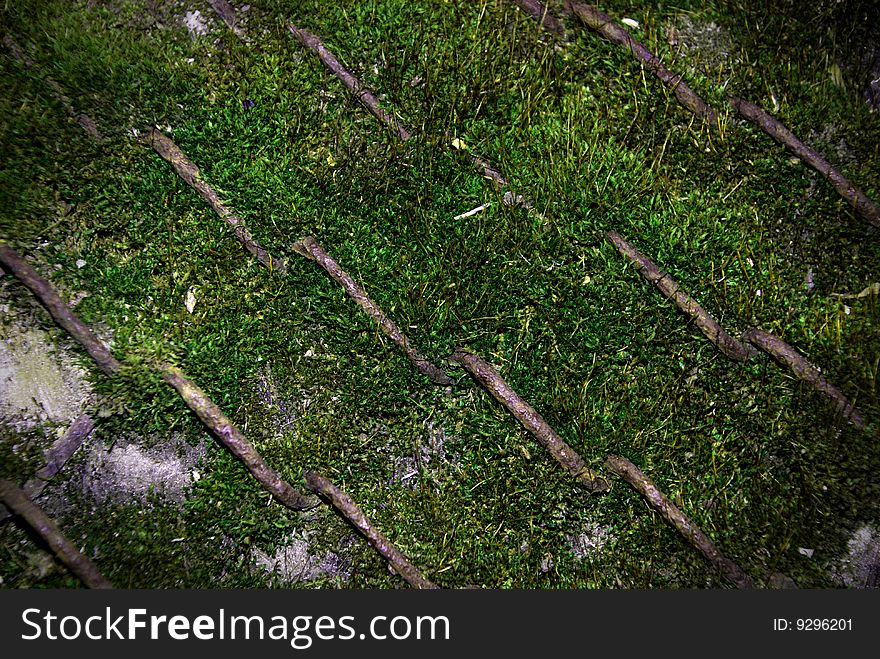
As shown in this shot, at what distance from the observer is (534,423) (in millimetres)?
3264

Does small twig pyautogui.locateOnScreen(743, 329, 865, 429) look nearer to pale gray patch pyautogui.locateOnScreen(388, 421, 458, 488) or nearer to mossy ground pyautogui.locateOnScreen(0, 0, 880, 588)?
mossy ground pyautogui.locateOnScreen(0, 0, 880, 588)

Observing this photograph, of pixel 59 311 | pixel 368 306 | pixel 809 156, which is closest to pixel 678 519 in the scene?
pixel 368 306

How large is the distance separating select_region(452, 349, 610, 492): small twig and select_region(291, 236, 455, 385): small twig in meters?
0.18

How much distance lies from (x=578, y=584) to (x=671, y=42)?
3.23 m

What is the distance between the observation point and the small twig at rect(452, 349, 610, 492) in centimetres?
326

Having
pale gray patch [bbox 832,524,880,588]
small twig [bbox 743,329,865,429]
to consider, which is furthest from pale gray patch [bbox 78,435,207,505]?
pale gray patch [bbox 832,524,880,588]

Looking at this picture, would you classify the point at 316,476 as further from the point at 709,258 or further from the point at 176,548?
the point at 709,258

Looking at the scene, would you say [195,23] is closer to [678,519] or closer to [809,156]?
[809,156]

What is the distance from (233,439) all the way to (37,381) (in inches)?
43.9

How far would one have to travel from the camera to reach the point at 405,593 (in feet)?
10.4

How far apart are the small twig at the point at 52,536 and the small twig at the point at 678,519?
8.82 ft

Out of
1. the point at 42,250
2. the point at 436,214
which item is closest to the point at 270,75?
the point at 436,214

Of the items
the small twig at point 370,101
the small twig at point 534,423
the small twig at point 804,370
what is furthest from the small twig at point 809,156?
the small twig at point 534,423

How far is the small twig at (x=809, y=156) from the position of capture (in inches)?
139
